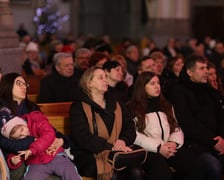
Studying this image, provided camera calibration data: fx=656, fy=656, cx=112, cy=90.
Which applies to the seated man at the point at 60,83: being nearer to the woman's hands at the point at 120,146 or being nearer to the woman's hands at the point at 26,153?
the woman's hands at the point at 120,146

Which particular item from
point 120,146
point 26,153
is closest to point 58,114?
point 120,146

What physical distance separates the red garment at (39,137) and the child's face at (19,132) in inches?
4.8

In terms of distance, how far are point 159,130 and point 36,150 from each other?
5.70ft

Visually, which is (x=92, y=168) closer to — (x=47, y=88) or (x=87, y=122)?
(x=87, y=122)

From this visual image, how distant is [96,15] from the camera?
107ft

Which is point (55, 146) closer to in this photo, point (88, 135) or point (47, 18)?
point (88, 135)

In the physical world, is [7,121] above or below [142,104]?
above

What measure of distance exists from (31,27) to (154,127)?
23.2 meters

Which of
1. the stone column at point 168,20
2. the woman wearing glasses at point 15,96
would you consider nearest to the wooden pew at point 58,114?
the woman wearing glasses at point 15,96

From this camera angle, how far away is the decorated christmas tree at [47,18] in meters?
28.6

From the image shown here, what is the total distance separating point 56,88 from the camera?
889cm

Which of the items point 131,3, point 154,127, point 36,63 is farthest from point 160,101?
point 131,3

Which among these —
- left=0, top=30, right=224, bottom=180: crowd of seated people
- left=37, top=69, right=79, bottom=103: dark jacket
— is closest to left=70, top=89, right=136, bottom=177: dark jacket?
left=0, top=30, right=224, bottom=180: crowd of seated people

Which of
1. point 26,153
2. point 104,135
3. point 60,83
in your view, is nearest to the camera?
point 26,153
